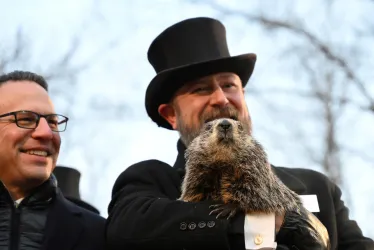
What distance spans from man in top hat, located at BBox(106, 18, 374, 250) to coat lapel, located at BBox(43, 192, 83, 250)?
36 cm

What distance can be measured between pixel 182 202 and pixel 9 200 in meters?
1.06

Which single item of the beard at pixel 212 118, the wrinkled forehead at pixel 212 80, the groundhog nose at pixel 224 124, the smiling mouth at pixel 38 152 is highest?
the wrinkled forehead at pixel 212 80

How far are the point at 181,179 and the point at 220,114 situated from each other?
0.42m

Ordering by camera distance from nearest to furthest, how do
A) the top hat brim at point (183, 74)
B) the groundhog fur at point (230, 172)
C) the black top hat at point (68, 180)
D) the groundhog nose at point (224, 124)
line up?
the groundhog fur at point (230, 172), the groundhog nose at point (224, 124), the top hat brim at point (183, 74), the black top hat at point (68, 180)

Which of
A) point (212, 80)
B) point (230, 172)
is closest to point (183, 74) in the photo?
point (212, 80)

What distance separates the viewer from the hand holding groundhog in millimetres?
3043

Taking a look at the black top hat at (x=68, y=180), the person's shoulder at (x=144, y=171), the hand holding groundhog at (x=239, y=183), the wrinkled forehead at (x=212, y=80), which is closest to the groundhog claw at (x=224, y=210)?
the hand holding groundhog at (x=239, y=183)

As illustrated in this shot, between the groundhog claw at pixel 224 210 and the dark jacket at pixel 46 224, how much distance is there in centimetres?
94

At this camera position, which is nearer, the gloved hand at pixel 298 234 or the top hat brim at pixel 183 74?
the gloved hand at pixel 298 234

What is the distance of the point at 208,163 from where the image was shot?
326 cm

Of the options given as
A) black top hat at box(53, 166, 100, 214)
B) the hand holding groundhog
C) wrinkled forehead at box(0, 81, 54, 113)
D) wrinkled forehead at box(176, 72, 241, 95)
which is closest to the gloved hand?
the hand holding groundhog

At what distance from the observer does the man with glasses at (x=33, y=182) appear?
3.54 m

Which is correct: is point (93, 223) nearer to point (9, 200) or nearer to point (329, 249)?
point (9, 200)

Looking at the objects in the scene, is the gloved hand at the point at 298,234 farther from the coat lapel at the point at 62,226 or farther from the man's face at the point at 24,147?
the man's face at the point at 24,147
